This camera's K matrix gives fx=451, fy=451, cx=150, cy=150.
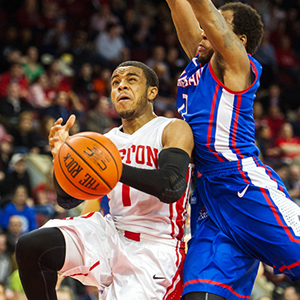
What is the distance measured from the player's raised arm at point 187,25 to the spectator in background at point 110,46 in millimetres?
7568

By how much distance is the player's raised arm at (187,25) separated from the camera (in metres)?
3.72

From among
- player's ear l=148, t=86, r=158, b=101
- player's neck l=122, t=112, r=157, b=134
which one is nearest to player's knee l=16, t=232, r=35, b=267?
player's neck l=122, t=112, r=157, b=134

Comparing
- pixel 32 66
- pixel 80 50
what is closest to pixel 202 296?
pixel 32 66

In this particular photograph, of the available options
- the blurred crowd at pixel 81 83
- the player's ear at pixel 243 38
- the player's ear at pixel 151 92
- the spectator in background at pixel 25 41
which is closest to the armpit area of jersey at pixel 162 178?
the player's ear at pixel 151 92

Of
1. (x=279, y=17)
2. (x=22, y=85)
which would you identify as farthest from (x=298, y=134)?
(x=22, y=85)

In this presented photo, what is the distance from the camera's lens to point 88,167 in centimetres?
254

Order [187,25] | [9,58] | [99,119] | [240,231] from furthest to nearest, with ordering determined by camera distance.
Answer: [9,58] < [99,119] < [187,25] < [240,231]

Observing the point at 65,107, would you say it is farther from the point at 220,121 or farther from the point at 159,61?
the point at 220,121

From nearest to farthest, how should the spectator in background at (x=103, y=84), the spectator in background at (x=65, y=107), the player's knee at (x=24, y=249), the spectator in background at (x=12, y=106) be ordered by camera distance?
the player's knee at (x=24, y=249) → the spectator in background at (x=12, y=106) → the spectator in background at (x=65, y=107) → the spectator in background at (x=103, y=84)

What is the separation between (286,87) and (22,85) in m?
7.63

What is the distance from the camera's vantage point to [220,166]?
3.08 m

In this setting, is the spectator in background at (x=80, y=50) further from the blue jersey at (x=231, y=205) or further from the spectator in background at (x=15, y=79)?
the blue jersey at (x=231, y=205)

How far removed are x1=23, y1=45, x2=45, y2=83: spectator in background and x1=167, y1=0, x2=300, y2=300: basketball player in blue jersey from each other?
686cm

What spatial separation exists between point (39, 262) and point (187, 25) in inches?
87.6
